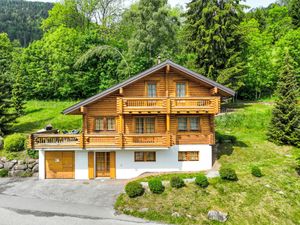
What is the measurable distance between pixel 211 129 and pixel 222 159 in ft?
10.5

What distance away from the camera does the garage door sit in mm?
23234

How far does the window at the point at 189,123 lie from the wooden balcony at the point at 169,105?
174cm

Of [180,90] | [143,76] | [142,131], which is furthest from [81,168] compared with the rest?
[180,90]

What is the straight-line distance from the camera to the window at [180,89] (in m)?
24.1

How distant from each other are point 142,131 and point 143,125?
53cm

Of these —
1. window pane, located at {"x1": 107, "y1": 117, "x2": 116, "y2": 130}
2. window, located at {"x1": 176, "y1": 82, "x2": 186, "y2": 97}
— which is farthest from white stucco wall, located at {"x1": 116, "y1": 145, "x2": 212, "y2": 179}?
window, located at {"x1": 176, "y1": 82, "x2": 186, "y2": 97}

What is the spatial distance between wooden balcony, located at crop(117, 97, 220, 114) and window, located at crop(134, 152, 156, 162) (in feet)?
12.0

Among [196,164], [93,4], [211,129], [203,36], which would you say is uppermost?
[93,4]

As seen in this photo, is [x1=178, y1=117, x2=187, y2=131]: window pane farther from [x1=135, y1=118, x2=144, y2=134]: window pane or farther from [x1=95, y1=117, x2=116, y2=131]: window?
[x1=95, y1=117, x2=116, y2=131]: window

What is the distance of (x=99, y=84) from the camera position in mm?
47188

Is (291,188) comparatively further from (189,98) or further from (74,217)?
(74,217)

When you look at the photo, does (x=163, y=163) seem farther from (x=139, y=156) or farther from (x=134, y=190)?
(x=134, y=190)

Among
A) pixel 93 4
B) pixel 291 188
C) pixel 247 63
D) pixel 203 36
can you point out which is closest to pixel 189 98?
pixel 291 188

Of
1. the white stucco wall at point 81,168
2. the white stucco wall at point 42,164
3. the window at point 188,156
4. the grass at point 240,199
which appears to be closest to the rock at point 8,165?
the white stucco wall at point 42,164
